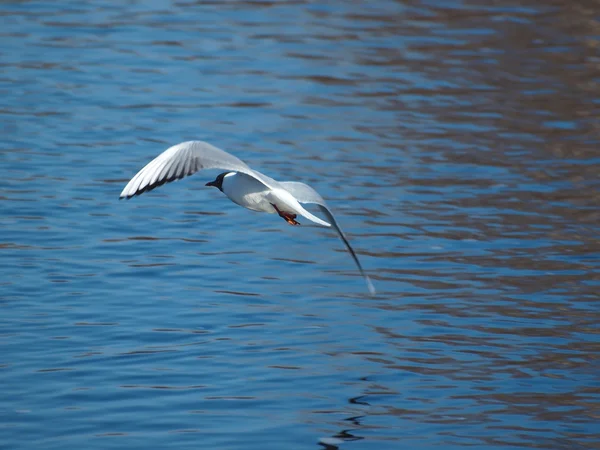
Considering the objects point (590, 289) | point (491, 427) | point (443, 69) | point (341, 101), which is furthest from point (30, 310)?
point (443, 69)

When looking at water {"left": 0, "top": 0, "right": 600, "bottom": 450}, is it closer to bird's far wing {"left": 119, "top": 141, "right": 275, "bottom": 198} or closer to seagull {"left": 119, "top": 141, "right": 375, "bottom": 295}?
seagull {"left": 119, "top": 141, "right": 375, "bottom": 295}

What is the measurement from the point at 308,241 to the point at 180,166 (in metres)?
3.45

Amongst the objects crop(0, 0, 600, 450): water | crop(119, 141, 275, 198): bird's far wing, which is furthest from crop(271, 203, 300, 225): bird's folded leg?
crop(0, 0, 600, 450): water

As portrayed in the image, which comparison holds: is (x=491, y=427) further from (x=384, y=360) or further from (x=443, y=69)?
(x=443, y=69)

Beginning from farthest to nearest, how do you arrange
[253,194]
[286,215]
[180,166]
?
[286,215] < [253,194] < [180,166]

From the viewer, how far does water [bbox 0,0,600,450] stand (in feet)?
23.2

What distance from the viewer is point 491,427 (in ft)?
22.5

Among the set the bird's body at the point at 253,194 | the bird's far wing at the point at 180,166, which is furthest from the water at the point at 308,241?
the bird's far wing at the point at 180,166

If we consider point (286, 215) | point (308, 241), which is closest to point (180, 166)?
point (286, 215)

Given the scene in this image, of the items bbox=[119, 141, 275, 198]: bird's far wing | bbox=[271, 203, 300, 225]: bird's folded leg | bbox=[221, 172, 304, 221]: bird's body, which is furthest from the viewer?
bbox=[271, 203, 300, 225]: bird's folded leg

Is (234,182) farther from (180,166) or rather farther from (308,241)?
(308,241)

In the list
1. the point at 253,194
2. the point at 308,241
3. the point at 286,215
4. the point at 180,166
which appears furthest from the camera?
the point at 308,241

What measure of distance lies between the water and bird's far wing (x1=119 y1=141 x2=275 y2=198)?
1.29 meters

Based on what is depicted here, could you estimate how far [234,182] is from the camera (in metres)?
7.98
